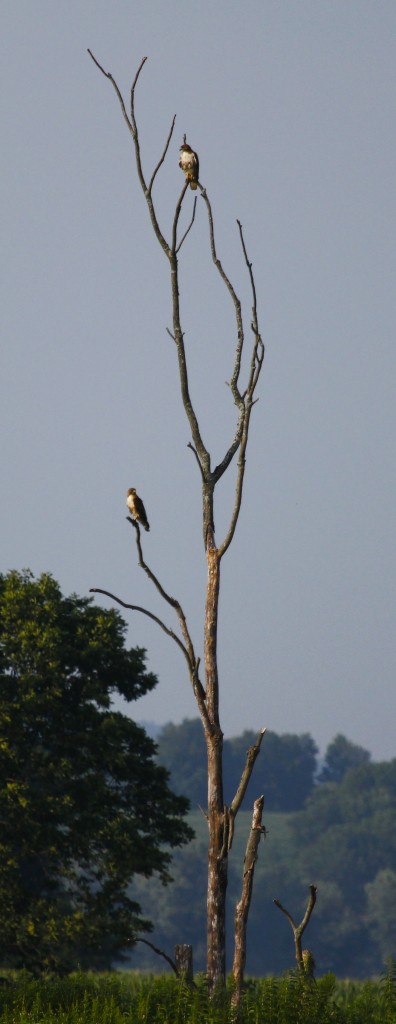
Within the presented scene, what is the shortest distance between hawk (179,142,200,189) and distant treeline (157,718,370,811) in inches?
5169

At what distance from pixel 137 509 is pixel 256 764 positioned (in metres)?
134

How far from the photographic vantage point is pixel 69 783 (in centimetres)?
2931

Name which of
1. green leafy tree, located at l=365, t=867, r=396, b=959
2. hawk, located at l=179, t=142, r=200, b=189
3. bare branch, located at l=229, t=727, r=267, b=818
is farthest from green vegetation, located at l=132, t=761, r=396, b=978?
hawk, located at l=179, t=142, r=200, b=189

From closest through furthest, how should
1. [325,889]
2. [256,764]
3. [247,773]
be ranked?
[247,773], [325,889], [256,764]

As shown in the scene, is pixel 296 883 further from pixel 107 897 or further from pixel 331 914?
pixel 107 897

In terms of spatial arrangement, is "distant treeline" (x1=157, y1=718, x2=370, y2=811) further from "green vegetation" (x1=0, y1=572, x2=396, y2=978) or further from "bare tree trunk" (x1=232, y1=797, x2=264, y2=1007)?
"bare tree trunk" (x1=232, y1=797, x2=264, y2=1007)

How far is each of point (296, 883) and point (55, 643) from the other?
105 metres

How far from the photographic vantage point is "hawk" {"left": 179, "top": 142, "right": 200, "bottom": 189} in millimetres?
21766

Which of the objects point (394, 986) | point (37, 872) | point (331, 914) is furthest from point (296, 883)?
point (394, 986)

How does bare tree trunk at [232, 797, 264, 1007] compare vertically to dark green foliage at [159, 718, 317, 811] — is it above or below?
below

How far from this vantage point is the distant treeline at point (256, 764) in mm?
154250

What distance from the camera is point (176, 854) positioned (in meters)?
119

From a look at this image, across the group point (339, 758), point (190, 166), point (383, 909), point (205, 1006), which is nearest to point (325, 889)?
point (383, 909)

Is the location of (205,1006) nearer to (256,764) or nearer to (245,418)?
(245,418)
